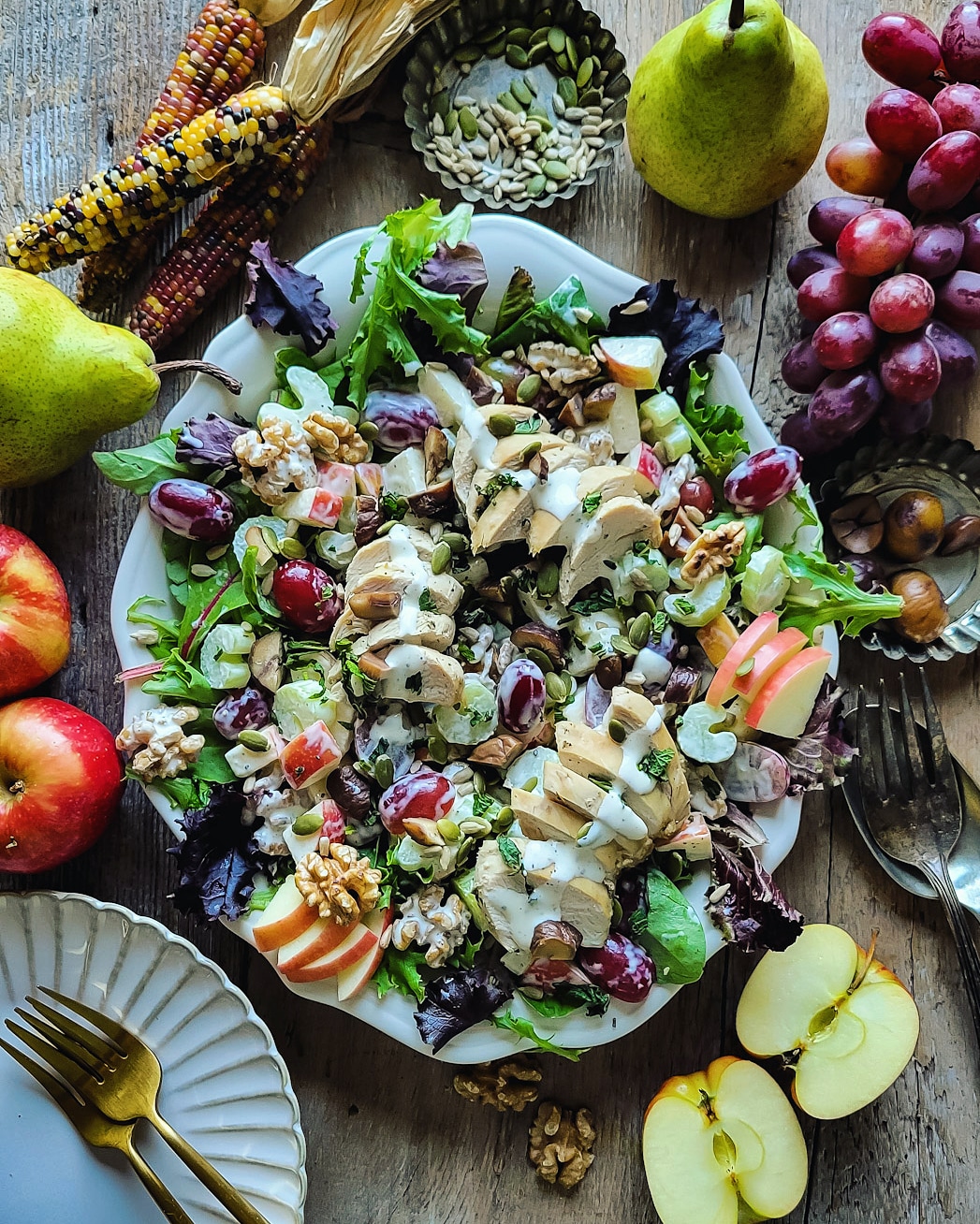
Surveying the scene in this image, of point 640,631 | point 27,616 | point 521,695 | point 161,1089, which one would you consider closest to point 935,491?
point 640,631

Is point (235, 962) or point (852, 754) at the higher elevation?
point (852, 754)

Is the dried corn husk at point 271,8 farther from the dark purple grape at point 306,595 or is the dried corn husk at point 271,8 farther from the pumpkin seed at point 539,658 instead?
the pumpkin seed at point 539,658

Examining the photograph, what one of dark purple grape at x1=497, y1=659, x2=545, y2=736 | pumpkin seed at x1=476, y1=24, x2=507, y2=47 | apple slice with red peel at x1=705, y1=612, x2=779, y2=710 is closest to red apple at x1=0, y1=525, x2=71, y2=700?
dark purple grape at x1=497, y1=659, x2=545, y2=736

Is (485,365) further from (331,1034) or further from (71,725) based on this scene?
(331,1034)

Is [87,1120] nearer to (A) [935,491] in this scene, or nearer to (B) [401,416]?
(B) [401,416]

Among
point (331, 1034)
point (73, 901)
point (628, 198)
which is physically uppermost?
point (628, 198)

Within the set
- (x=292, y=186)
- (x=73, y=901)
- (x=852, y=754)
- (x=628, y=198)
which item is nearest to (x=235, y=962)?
(x=73, y=901)

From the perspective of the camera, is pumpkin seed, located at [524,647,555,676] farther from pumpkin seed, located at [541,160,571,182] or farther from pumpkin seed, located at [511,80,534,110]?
pumpkin seed, located at [511,80,534,110]
